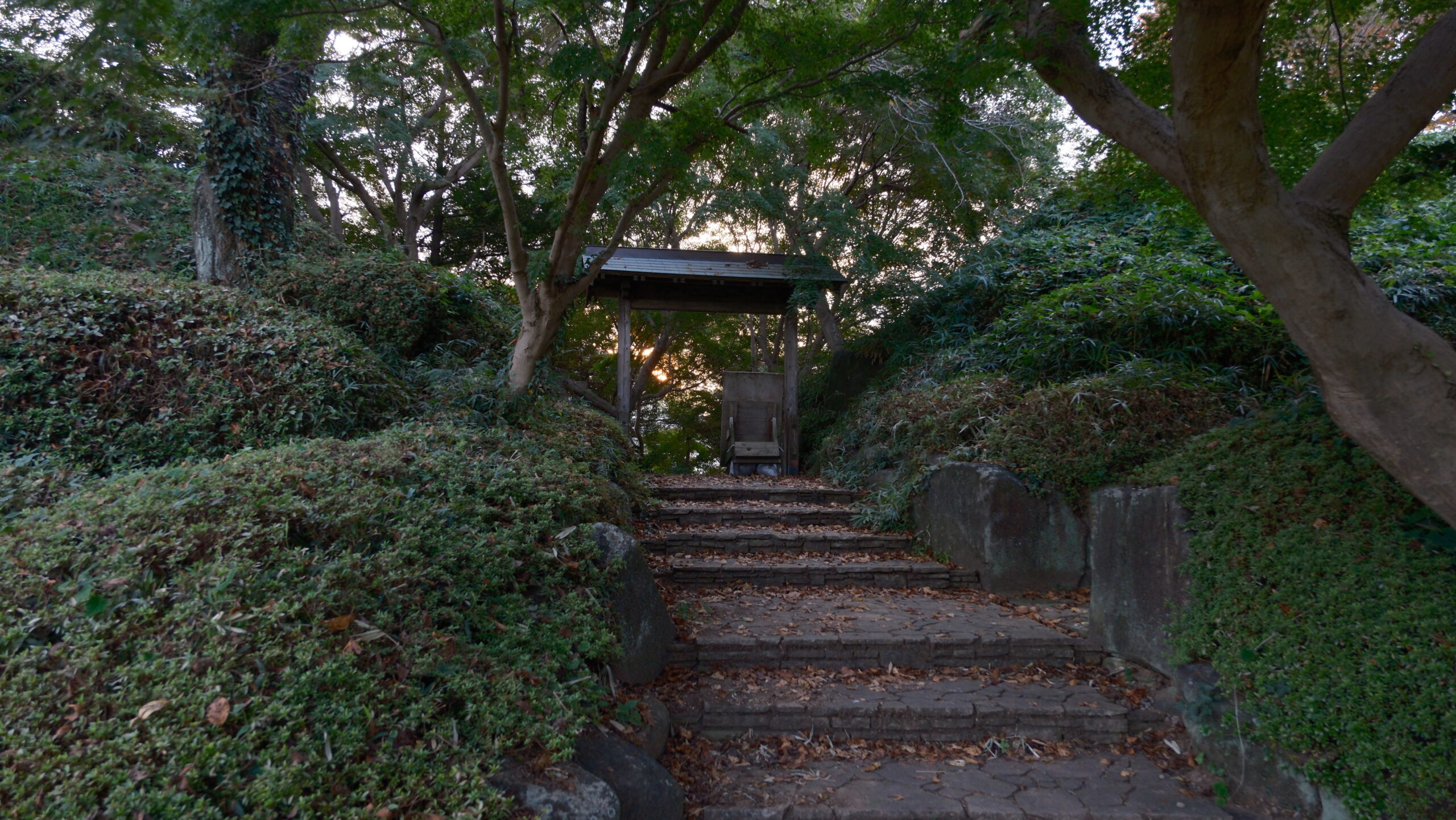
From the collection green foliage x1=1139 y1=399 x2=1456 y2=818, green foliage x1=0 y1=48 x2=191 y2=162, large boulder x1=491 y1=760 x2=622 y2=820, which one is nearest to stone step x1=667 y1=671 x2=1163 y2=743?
green foliage x1=1139 y1=399 x2=1456 y2=818

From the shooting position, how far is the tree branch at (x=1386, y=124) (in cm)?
248

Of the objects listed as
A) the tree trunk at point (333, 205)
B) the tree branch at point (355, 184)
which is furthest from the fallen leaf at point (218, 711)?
the tree branch at point (355, 184)

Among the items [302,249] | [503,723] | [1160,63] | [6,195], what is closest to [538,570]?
[503,723]

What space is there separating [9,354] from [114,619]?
312 cm

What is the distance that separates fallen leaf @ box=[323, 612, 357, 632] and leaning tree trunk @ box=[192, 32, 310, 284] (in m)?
5.34

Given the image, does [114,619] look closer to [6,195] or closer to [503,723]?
[503,723]

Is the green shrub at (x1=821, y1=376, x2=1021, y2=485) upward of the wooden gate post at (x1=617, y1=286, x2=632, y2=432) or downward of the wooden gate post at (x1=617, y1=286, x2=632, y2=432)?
downward

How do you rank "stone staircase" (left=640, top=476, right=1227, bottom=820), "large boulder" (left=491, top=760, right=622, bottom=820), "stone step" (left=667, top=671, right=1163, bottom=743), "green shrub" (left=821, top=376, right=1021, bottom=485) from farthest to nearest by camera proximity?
"green shrub" (left=821, top=376, right=1021, bottom=485) → "stone step" (left=667, top=671, right=1163, bottom=743) → "stone staircase" (left=640, top=476, right=1227, bottom=820) → "large boulder" (left=491, top=760, right=622, bottom=820)

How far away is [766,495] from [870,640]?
3.13 meters

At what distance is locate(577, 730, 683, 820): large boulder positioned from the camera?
95.2 inches

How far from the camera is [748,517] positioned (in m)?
6.27

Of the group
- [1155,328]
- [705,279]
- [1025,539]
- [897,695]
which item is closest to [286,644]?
[897,695]

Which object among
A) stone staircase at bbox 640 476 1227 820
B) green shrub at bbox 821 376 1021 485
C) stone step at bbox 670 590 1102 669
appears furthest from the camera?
green shrub at bbox 821 376 1021 485

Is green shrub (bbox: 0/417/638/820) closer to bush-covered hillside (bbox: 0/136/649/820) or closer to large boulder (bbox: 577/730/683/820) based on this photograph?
bush-covered hillside (bbox: 0/136/649/820)
